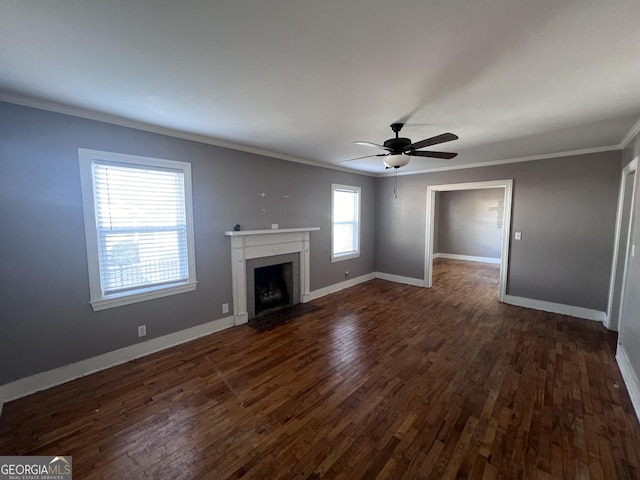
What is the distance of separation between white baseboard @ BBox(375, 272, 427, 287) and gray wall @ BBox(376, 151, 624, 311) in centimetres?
161

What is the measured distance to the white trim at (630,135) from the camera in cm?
277

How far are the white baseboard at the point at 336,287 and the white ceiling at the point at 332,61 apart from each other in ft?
10.1

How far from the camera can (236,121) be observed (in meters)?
2.72

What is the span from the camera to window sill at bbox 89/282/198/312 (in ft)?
8.70

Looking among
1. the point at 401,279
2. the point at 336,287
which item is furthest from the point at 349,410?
the point at 401,279

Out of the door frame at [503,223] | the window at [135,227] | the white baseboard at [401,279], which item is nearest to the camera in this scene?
the window at [135,227]

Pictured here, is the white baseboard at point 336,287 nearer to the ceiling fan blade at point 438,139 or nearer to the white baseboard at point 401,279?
the white baseboard at point 401,279

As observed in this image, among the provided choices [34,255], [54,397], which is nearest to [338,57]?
[34,255]

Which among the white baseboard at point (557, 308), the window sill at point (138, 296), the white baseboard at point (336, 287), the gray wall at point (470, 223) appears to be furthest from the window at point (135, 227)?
the gray wall at point (470, 223)

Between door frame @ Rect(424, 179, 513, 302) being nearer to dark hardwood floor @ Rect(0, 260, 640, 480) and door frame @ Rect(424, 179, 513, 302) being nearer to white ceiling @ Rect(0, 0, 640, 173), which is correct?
dark hardwood floor @ Rect(0, 260, 640, 480)

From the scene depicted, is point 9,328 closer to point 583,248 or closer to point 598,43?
point 598,43

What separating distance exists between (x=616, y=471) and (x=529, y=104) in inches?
107

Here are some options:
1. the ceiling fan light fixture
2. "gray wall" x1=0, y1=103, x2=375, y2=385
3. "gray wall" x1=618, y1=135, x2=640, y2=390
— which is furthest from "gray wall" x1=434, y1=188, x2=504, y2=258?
"gray wall" x1=0, y1=103, x2=375, y2=385

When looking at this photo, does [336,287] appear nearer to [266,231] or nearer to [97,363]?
[266,231]
